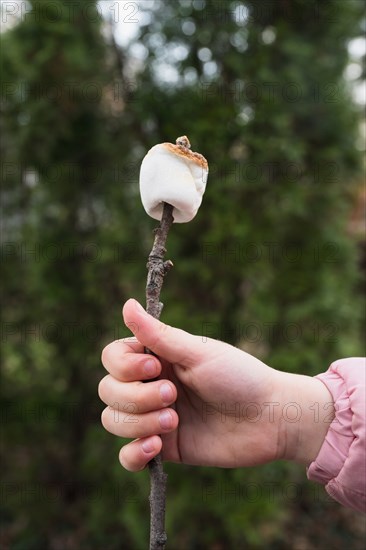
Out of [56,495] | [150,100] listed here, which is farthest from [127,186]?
[56,495]

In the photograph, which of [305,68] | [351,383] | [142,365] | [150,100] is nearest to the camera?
[142,365]

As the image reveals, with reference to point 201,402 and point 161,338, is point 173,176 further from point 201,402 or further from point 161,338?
point 201,402

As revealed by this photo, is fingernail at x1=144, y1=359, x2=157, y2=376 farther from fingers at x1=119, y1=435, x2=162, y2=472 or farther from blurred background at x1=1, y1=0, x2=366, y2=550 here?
blurred background at x1=1, y1=0, x2=366, y2=550

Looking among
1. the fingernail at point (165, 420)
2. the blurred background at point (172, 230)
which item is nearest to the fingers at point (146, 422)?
the fingernail at point (165, 420)

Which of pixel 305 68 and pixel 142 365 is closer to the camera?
pixel 142 365

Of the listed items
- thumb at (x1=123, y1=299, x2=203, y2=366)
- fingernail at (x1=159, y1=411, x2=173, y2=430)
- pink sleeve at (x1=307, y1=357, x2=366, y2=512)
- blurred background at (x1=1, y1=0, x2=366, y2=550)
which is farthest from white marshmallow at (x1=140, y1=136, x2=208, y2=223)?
blurred background at (x1=1, y1=0, x2=366, y2=550)

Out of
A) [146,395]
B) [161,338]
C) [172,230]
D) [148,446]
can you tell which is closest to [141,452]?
[148,446]

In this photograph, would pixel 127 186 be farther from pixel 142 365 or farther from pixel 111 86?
pixel 142 365

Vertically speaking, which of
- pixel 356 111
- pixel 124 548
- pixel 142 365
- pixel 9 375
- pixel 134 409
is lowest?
pixel 124 548

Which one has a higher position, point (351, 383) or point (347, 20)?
point (347, 20)
